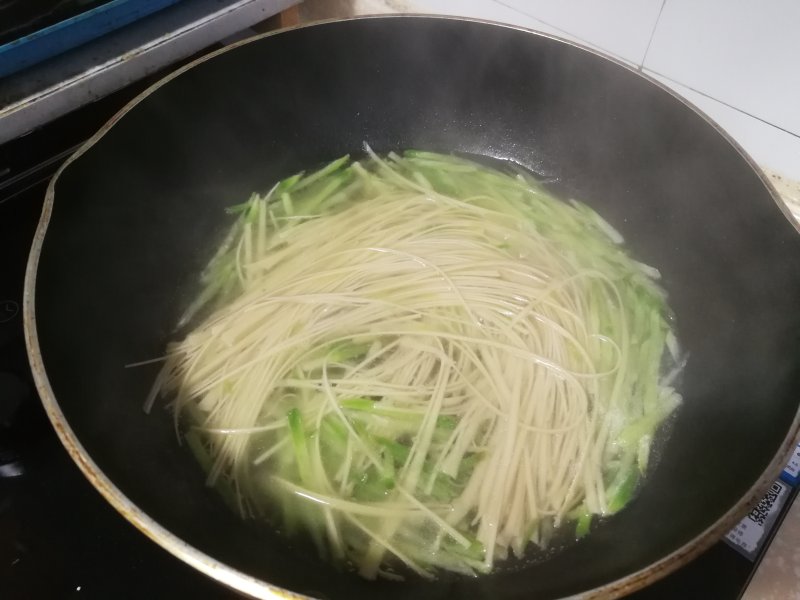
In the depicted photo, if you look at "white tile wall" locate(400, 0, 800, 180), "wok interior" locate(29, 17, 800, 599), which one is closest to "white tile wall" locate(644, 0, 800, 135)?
"white tile wall" locate(400, 0, 800, 180)

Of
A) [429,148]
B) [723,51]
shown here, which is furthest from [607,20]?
[429,148]

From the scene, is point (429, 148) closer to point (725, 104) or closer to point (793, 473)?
point (725, 104)

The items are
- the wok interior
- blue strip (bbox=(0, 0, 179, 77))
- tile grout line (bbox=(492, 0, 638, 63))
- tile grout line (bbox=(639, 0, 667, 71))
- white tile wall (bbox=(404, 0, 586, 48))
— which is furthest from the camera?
white tile wall (bbox=(404, 0, 586, 48))

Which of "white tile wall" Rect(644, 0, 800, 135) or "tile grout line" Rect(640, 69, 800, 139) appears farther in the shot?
"tile grout line" Rect(640, 69, 800, 139)

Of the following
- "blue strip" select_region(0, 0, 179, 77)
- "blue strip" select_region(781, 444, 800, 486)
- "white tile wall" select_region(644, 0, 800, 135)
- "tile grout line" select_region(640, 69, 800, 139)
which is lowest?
"blue strip" select_region(781, 444, 800, 486)

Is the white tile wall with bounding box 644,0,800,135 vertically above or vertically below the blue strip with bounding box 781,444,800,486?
above

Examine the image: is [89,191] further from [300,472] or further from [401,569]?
[401,569]

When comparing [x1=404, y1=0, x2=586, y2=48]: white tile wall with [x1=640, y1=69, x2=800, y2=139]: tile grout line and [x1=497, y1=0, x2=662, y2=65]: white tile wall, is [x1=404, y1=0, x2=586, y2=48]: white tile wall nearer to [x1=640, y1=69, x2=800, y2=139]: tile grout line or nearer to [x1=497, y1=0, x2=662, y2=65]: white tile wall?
[x1=497, y1=0, x2=662, y2=65]: white tile wall
